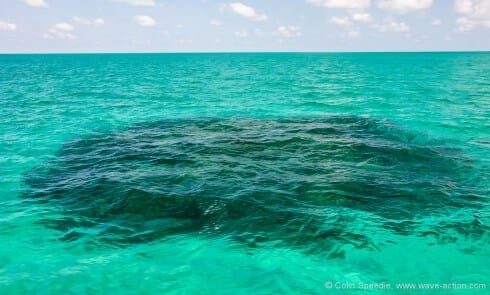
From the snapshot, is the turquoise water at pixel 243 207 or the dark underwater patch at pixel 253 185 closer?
the turquoise water at pixel 243 207

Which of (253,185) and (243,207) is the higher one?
(253,185)

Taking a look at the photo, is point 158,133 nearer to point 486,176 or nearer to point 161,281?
point 161,281

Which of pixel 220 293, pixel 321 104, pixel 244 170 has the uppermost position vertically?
pixel 321 104

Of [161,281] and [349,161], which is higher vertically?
[349,161]

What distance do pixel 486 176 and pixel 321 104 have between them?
86.1 ft

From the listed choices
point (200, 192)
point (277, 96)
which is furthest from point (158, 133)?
point (277, 96)

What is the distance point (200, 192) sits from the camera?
→ 16469 millimetres

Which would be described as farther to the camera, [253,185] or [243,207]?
[253,185]

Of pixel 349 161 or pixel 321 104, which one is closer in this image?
pixel 349 161

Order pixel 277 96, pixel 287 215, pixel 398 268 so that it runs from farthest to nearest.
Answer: pixel 277 96 → pixel 287 215 → pixel 398 268

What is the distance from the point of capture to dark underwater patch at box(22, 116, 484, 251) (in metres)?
13.7

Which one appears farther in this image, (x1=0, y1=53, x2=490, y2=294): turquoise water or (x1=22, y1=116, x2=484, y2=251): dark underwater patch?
(x1=22, y1=116, x2=484, y2=251): dark underwater patch

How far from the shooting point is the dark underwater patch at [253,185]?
1366cm

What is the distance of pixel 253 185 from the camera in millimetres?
17453
